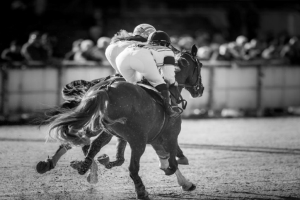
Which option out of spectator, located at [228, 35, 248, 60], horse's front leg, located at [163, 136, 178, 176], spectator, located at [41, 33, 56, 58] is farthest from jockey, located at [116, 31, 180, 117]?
spectator, located at [228, 35, 248, 60]

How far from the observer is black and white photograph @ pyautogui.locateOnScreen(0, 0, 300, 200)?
293 inches

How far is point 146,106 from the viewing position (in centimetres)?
745

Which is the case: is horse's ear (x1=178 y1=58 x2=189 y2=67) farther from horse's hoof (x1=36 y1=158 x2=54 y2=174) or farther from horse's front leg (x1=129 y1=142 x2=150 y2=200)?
horse's hoof (x1=36 y1=158 x2=54 y2=174)

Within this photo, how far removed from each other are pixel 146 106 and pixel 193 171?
2166 millimetres

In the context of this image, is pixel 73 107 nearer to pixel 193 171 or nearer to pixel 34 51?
pixel 193 171

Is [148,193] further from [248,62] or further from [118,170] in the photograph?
[248,62]

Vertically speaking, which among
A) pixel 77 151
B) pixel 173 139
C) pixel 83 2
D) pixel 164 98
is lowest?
pixel 77 151

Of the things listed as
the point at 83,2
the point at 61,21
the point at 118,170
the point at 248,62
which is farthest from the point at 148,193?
the point at 83,2

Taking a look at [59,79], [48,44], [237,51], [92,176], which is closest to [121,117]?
[92,176]

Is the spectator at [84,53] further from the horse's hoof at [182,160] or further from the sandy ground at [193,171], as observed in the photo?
the horse's hoof at [182,160]

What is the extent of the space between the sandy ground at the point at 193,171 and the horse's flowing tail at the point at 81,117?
2.33 ft

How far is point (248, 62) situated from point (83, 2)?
30.8ft

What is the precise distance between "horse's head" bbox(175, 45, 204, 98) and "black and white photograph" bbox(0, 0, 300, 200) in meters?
0.02

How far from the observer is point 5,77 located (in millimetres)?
14758
